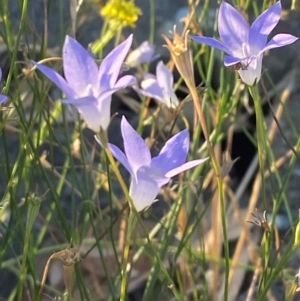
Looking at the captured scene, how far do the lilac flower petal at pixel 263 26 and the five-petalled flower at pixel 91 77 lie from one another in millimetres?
115

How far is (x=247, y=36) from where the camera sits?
0.54 m

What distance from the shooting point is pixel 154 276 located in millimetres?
711

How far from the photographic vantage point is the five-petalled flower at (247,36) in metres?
0.53

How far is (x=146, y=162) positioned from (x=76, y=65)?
0.08 metres

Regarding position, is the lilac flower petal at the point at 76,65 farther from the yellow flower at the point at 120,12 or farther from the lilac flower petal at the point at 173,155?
the yellow flower at the point at 120,12

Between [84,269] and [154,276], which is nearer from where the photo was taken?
[154,276]

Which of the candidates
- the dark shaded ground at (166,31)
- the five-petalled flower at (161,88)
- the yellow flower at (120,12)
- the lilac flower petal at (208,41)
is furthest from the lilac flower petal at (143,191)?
the dark shaded ground at (166,31)

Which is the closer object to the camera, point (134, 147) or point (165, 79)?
point (134, 147)

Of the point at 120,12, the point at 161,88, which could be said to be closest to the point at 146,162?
the point at 161,88

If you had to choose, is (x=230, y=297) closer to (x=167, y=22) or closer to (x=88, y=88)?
(x=167, y=22)

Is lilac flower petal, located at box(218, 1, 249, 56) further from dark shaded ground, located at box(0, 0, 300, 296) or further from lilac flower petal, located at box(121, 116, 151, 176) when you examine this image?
dark shaded ground, located at box(0, 0, 300, 296)

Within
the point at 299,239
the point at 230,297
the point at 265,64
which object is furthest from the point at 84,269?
the point at 299,239

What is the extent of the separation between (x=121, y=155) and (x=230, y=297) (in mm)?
728

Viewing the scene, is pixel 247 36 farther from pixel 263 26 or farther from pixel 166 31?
pixel 166 31
